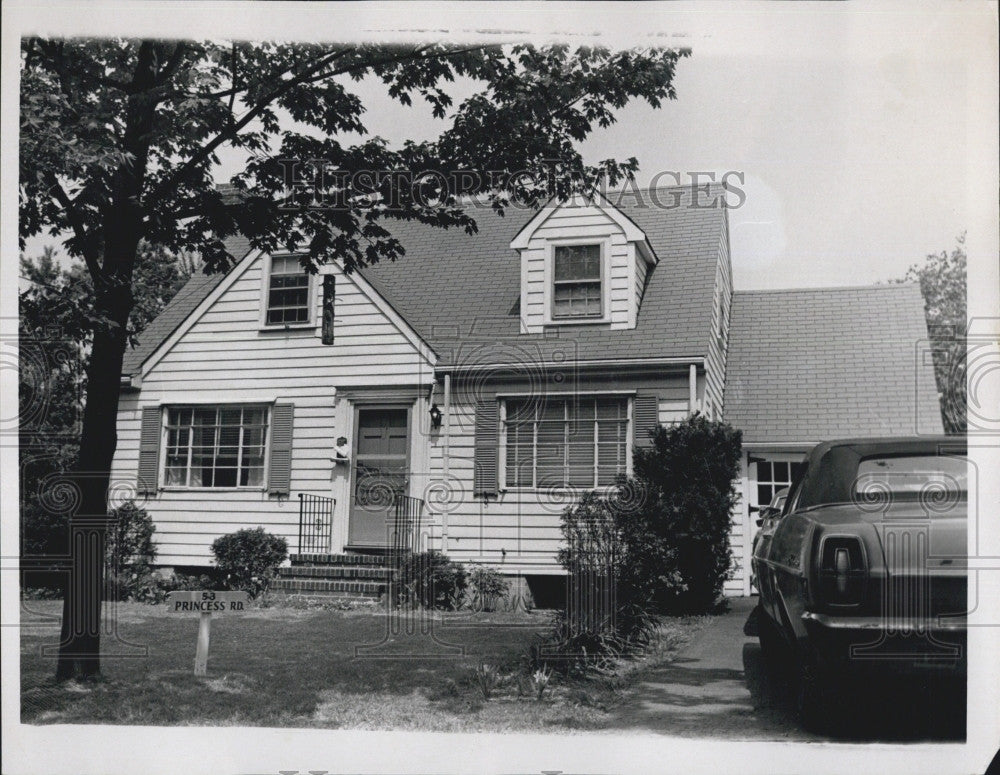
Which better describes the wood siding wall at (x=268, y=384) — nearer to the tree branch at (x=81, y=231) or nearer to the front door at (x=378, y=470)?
the front door at (x=378, y=470)

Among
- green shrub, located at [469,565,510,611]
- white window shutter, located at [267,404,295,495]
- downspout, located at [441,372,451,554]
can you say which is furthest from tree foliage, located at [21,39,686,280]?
green shrub, located at [469,565,510,611]

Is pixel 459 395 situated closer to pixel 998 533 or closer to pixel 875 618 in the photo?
pixel 875 618

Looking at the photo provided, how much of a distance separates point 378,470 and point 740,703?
2.49 metres

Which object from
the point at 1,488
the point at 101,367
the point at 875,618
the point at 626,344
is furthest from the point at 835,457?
the point at 1,488

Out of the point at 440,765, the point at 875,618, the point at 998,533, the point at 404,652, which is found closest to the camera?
the point at 875,618

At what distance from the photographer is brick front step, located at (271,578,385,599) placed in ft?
17.9

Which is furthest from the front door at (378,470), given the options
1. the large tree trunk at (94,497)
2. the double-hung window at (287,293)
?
the large tree trunk at (94,497)

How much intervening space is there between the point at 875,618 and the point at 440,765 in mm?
2395

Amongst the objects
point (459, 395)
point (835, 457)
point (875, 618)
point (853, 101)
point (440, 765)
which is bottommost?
point (440, 765)

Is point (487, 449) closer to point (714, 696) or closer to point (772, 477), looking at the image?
point (772, 477)

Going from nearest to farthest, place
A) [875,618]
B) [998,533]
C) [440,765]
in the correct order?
1. [875,618]
2. [998,533]
3. [440,765]

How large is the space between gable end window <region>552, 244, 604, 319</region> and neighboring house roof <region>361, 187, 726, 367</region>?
0.12 metres

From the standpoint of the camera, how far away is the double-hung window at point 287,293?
566cm

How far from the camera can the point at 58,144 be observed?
17.3 ft
